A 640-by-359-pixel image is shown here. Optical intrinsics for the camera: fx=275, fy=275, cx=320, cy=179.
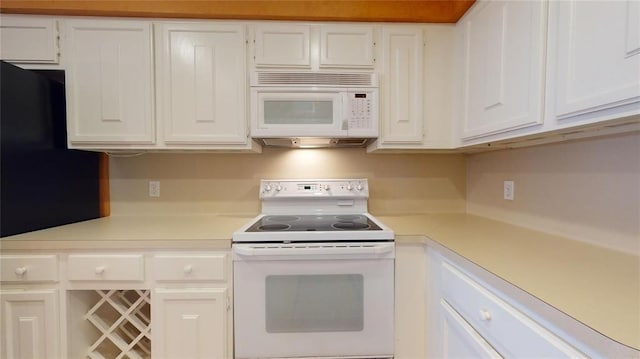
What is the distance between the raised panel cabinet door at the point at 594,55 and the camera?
0.72 meters

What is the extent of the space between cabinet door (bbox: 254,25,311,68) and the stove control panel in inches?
29.5

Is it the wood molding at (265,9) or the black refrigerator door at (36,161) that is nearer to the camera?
the black refrigerator door at (36,161)

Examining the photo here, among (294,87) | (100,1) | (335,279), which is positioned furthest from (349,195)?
(100,1)

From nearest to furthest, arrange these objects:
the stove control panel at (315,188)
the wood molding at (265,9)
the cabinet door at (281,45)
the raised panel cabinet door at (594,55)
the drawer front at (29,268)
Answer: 1. the raised panel cabinet door at (594,55)
2. the drawer front at (29,268)
3. the wood molding at (265,9)
4. the cabinet door at (281,45)
5. the stove control panel at (315,188)

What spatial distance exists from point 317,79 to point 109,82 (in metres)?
1.19

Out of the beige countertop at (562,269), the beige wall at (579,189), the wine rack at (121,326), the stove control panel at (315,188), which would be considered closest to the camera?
the beige countertop at (562,269)

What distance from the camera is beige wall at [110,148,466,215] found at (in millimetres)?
1950

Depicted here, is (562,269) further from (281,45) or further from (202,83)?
(202,83)

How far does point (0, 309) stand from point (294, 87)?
1.76 metres

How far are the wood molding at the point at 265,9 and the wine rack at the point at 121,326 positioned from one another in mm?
1509

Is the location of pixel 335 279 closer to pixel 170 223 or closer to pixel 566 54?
pixel 170 223

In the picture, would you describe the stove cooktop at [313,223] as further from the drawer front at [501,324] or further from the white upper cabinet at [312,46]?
the white upper cabinet at [312,46]

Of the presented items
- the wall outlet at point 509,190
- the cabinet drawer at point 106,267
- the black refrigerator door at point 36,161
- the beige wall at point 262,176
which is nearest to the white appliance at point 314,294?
the cabinet drawer at point 106,267

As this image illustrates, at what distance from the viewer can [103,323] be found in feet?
4.74
